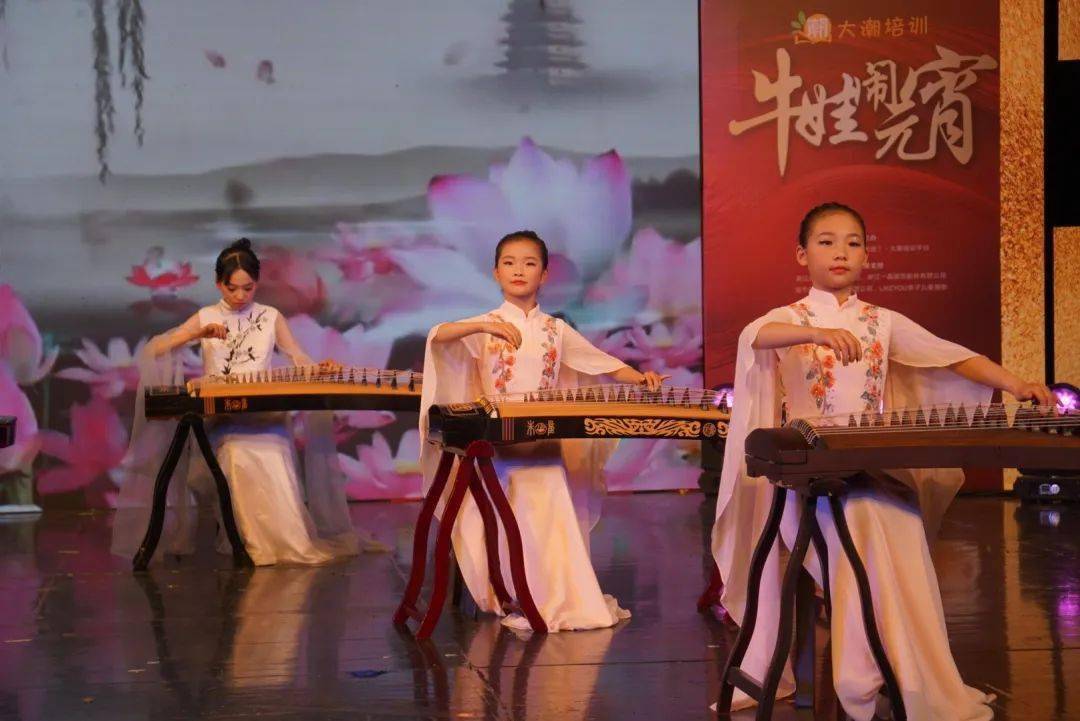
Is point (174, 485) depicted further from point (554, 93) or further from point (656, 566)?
point (554, 93)

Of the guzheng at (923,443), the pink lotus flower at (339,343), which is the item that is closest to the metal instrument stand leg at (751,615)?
the guzheng at (923,443)

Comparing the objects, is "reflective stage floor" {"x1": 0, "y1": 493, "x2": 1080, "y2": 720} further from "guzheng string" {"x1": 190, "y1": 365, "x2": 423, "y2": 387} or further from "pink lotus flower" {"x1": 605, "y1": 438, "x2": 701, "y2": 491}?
"pink lotus flower" {"x1": 605, "y1": 438, "x2": 701, "y2": 491}

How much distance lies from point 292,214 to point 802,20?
2.87m

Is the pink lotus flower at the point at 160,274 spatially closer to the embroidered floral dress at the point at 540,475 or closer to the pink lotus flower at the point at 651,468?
the pink lotus flower at the point at 651,468

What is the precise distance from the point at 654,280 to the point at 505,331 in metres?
3.67

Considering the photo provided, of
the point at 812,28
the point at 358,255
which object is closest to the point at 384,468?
the point at 358,255

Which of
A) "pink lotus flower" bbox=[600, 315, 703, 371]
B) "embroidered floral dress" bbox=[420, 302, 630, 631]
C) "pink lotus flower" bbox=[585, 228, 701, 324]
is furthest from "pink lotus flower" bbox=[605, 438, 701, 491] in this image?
"embroidered floral dress" bbox=[420, 302, 630, 631]

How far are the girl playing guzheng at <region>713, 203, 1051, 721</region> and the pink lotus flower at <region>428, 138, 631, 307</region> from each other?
4.03m

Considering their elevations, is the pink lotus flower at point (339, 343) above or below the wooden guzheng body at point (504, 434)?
above

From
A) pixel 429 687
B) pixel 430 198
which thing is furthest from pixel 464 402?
pixel 430 198

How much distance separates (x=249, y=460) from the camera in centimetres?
572

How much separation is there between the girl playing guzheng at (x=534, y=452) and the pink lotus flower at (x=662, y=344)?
2990mm

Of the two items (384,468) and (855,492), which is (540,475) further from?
(384,468)

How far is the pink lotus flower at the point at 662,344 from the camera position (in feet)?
25.2
